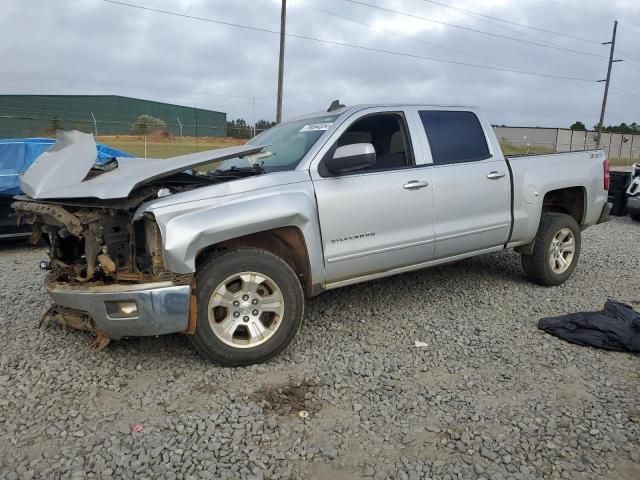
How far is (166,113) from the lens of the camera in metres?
45.7

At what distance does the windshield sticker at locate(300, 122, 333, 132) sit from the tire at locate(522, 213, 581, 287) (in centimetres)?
269

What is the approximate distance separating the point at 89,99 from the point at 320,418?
1932 inches

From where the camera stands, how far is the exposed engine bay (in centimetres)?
335

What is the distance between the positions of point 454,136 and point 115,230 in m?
3.14

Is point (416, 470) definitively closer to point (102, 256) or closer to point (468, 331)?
point (468, 331)

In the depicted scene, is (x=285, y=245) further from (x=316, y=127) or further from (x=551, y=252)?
(x=551, y=252)

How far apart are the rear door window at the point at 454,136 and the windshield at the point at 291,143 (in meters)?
0.97

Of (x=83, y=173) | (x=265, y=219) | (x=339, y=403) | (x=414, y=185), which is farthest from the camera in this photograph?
(x=414, y=185)

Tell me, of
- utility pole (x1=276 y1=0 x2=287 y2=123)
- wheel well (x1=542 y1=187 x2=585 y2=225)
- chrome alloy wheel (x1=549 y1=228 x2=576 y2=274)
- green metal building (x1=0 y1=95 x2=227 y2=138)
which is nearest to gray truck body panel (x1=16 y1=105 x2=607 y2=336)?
wheel well (x1=542 y1=187 x2=585 y2=225)

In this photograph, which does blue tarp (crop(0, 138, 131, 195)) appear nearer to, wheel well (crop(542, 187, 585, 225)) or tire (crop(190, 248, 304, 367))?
tire (crop(190, 248, 304, 367))

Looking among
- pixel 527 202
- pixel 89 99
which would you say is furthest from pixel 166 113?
pixel 527 202

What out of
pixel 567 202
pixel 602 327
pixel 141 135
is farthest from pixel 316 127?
pixel 141 135

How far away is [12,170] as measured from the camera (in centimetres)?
736

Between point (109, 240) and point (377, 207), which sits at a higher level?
point (377, 207)
